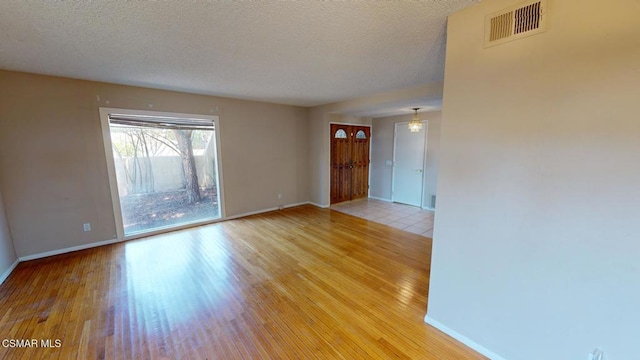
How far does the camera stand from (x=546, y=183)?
4.62 ft

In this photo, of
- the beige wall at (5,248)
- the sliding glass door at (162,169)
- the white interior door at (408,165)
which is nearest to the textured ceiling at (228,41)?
the sliding glass door at (162,169)

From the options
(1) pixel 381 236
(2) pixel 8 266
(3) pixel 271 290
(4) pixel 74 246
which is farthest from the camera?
(1) pixel 381 236

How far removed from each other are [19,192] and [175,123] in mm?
2111

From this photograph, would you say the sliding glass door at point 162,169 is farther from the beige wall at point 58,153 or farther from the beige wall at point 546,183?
the beige wall at point 546,183

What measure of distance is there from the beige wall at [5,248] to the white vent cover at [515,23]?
207 inches

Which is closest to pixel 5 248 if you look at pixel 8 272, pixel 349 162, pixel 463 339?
pixel 8 272

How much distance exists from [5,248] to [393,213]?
6.10 metres

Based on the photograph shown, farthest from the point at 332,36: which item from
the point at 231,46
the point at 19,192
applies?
the point at 19,192

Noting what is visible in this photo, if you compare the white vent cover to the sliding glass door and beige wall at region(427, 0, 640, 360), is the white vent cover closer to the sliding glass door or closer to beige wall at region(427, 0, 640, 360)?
beige wall at region(427, 0, 640, 360)

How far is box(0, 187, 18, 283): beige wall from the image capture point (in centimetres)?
276

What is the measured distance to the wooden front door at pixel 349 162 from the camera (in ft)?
19.9

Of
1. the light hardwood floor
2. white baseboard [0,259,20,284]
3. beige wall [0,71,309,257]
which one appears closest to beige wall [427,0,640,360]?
the light hardwood floor

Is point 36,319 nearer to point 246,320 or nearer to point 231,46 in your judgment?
point 246,320

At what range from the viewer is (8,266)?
9.40 ft
